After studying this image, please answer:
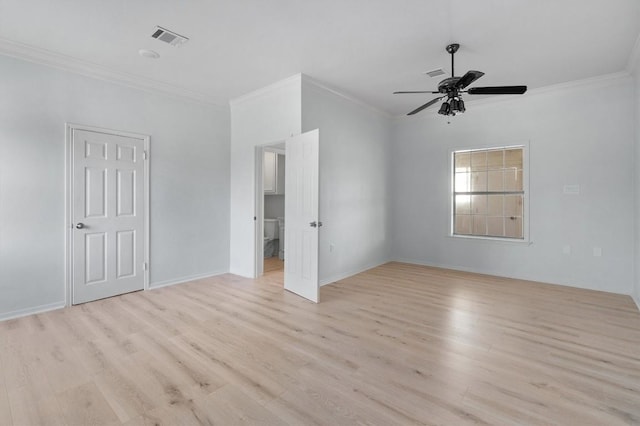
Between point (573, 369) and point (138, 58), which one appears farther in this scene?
point (138, 58)

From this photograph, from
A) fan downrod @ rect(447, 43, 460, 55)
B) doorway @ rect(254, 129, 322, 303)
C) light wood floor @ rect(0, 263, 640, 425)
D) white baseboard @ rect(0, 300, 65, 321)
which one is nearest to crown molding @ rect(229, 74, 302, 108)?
doorway @ rect(254, 129, 322, 303)

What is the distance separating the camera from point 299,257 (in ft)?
13.5

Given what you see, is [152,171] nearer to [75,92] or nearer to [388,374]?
[75,92]

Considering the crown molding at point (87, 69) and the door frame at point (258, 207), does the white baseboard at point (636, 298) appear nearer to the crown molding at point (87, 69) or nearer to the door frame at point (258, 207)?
the door frame at point (258, 207)

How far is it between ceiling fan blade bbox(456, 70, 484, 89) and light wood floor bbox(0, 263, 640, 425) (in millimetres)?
2376

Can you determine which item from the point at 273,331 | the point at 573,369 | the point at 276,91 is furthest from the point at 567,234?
the point at 276,91

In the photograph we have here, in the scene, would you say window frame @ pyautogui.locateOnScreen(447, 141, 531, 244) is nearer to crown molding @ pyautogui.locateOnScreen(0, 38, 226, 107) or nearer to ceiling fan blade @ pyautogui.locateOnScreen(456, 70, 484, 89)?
ceiling fan blade @ pyautogui.locateOnScreen(456, 70, 484, 89)

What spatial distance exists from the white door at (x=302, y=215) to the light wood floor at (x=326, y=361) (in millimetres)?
409

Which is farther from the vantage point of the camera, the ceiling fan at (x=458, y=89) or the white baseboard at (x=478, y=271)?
the white baseboard at (x=478, y=271)

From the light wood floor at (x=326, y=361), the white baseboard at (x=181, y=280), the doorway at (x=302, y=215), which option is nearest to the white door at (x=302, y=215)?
the doorway at (x=302, y=215)

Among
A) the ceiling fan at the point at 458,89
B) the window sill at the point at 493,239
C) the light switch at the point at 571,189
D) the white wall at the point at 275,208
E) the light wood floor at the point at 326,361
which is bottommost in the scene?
the light wood floor at the point at 326,361

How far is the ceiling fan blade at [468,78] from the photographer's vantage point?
2830 mm

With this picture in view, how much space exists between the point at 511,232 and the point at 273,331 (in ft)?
18.9

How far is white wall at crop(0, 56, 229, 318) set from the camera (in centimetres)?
328
